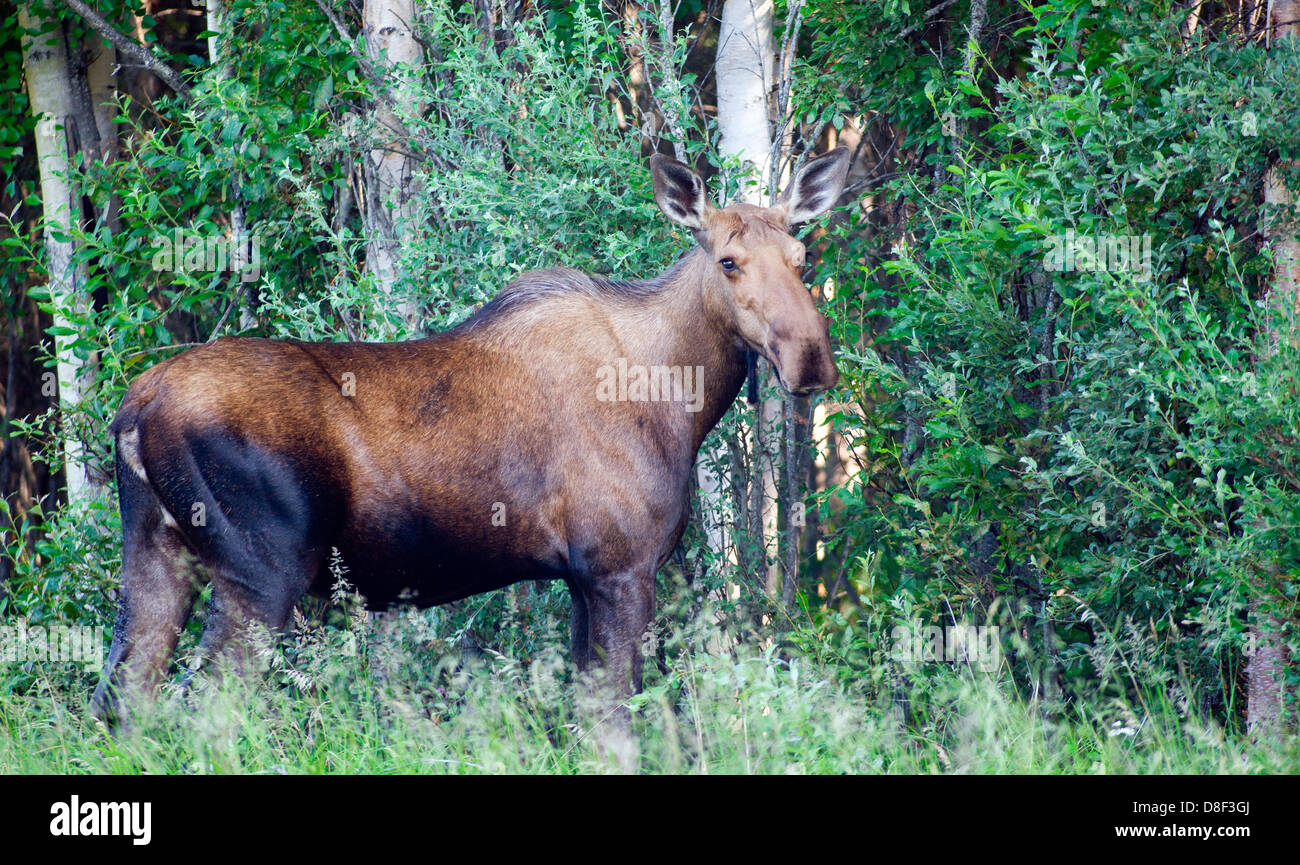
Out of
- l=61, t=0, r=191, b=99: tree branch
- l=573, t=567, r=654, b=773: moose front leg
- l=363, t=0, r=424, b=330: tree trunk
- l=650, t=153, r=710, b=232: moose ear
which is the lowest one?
l=573, t=567, r=654, b=773: moose front leg

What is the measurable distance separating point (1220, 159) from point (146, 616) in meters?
5.08

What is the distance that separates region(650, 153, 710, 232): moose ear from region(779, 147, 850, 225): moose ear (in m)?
0.48

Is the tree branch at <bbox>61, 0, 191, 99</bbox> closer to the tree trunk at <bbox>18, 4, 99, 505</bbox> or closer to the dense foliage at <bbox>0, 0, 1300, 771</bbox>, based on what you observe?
the dense foliage at <bbox>0, 0, 1300, 771</bbox>

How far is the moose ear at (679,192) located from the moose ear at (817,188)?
1.57 feet

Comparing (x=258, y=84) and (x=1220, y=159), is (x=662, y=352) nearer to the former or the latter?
(x=1220, y=159)

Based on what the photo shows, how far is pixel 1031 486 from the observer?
600 centimetres

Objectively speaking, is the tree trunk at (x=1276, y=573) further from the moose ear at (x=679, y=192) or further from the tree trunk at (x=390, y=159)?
the tree trunk at (x=390, y=159)

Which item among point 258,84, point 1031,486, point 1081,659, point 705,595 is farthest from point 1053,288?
Result: point 258,84

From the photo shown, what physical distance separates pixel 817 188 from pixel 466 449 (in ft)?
7.25

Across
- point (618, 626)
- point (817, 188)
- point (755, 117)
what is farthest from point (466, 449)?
point (755, 117)

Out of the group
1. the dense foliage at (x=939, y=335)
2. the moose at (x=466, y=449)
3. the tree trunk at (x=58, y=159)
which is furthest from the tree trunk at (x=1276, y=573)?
the tree trunk at (x=58, y=159)

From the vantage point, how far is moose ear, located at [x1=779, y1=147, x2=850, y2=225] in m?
6.33

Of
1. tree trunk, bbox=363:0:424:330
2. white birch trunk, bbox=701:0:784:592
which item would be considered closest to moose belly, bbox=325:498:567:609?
white birch trunk, bbox=701:0:784:592

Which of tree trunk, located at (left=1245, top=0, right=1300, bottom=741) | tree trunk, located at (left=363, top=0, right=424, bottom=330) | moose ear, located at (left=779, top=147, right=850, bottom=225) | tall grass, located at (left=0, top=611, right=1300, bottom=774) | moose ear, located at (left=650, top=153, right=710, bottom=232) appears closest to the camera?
tall grass, located at (left=0, top=611, right=1300, bottom=774)
